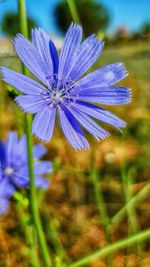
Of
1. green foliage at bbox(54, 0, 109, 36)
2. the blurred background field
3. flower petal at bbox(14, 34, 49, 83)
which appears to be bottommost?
the blurred background field

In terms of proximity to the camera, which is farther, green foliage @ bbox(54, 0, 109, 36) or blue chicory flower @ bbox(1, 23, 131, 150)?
green foliage @ bbox(54, 0, 109, 36)

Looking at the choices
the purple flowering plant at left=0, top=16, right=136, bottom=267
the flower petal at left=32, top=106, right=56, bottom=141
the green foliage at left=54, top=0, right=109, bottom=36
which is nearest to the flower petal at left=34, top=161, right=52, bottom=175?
the purple flowering plant at left=0, top=16, right=136, bottom=267

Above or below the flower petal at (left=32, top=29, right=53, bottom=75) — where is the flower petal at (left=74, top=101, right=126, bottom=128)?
below

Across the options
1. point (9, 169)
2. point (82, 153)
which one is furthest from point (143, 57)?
point (9, 169)

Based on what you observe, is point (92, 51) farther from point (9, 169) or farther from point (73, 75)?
point (9, 169)

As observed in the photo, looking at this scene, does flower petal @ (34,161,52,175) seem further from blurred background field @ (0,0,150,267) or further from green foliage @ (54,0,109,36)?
green foliage @ (54,0,109,36)

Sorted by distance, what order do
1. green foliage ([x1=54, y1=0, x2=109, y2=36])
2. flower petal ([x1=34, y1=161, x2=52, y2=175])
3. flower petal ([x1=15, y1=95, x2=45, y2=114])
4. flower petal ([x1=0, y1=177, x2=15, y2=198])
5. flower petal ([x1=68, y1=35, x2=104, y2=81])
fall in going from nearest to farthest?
1. flower petal ([x1=15, y1=95, x2=45, y2=114])
2. flower petal ([x1=68, y1=35, x2=104, y2=81])
3. flower petal ([x1=0, y1=177, x2=15, y2=198])
4. flower petal ([x1=34, y1=161, x2=52, y2=175])
5. green foliage ([x1=54, y1=0, x2=109, y2=36])
